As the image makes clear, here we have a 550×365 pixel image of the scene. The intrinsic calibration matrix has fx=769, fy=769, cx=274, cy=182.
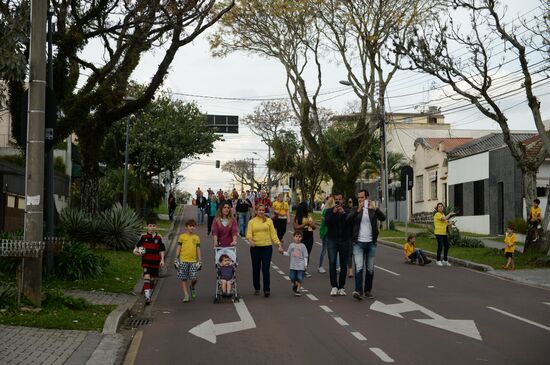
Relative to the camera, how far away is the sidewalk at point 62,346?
804 centimetres

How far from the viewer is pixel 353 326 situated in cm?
1063

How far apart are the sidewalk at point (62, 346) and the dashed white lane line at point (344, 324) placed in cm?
291

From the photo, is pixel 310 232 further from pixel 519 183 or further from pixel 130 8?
pixel 519 183

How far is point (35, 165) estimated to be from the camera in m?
11.0

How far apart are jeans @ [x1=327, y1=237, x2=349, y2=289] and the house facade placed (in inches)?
778

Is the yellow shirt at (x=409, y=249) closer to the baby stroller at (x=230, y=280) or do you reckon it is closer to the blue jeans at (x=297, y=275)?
the blue jeans at (x=297, y=275)

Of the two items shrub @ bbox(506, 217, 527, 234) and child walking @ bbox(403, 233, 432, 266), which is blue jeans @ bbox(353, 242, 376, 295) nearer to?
child walking @ bbox(403, 233, 432, 266)

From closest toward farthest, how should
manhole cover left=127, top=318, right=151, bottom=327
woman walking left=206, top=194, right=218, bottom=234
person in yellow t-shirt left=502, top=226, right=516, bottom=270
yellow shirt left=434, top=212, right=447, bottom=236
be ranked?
manhole cover left=127, top=318, right=151, bottom=327, person in yellow t-shirt left=502, top=226, right=516, bottom=270, yellow shirt left=434, top=212, right=447, bottom=236, woman walking left=206, top=194, right=218, bottom=234

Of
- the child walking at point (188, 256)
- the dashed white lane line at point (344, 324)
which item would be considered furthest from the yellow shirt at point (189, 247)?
the dashed white lane line at point (344, 324)

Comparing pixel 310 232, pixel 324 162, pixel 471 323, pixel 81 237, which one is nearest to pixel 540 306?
pixel 471 323

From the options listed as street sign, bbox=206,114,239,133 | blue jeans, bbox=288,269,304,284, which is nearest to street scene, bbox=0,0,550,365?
blue jeans, bbox=288,269,304,284

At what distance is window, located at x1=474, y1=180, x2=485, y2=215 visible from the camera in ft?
122

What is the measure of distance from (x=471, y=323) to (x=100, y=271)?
8.02m

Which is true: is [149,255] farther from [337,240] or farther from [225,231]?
[337,240]
